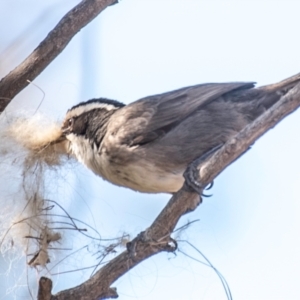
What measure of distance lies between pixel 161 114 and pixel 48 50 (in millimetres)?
409

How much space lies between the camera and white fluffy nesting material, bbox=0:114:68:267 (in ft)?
7.48

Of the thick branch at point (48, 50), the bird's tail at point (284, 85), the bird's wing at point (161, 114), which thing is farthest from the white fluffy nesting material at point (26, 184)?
the bird's tail at point (284, 85)

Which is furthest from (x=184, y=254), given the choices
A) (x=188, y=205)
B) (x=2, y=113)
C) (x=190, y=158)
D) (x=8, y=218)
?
(x=2, y=113)

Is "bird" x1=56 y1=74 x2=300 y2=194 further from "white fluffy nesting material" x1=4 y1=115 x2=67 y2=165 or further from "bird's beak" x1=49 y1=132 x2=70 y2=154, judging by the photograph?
"white fluffy nesting material" x1=4 y1=115 x2=67 y2=165

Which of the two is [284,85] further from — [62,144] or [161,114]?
[62,144]

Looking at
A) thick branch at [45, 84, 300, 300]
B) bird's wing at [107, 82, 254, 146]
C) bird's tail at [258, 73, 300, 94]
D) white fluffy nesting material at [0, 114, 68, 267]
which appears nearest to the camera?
thick branch at [45, 84, 300, 300]

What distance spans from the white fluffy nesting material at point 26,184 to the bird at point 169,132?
174 mm

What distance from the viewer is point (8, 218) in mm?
2307

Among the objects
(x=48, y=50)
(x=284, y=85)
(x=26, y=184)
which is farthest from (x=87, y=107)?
(x=284, y=85)

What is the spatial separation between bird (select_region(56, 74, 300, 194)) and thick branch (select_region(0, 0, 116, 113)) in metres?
0.23

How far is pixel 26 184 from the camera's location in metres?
2.36

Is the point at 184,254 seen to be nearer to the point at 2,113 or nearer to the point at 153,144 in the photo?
the point at 153,144

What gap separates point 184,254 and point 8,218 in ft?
1.71

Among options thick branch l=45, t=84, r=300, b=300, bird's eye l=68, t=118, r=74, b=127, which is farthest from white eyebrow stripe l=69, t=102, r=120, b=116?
thick branch l=45, t=84, r=300, b=300
